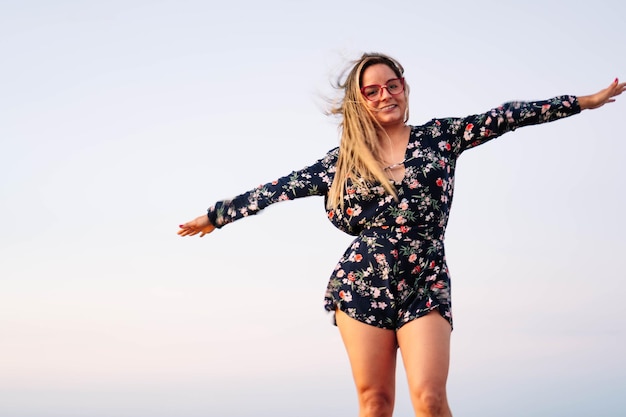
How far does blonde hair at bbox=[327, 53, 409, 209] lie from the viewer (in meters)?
5.43

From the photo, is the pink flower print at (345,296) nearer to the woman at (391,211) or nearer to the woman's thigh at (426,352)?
the woman at (391,211)

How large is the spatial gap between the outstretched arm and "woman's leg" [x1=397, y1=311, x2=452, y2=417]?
1.48m

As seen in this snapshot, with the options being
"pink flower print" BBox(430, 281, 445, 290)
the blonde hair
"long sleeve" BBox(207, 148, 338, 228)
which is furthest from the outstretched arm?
"long sleeve" BBox(207, 148, 338, 228)

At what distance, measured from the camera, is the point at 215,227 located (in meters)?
5.91

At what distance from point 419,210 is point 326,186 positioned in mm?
627

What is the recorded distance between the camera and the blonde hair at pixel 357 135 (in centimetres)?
543

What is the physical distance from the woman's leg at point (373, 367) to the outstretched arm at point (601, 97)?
5.55 feet

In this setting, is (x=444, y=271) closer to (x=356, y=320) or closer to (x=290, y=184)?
(x=356, y=320)

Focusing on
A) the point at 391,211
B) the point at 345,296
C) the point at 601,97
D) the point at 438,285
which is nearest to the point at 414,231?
the point at 391,211

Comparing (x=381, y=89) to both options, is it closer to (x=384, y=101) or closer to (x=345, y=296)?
(x=384, y=101)

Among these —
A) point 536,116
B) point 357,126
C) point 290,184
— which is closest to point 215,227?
point 290,184

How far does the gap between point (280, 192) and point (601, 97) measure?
193 centimetres

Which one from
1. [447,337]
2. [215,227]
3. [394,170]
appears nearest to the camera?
[447,337]

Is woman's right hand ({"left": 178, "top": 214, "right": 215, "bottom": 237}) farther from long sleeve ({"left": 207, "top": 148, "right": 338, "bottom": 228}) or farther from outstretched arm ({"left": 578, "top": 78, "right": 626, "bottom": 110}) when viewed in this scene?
outstretched arm ({"left": 578, "top": 78, "right": 626, "bottom": 110})
